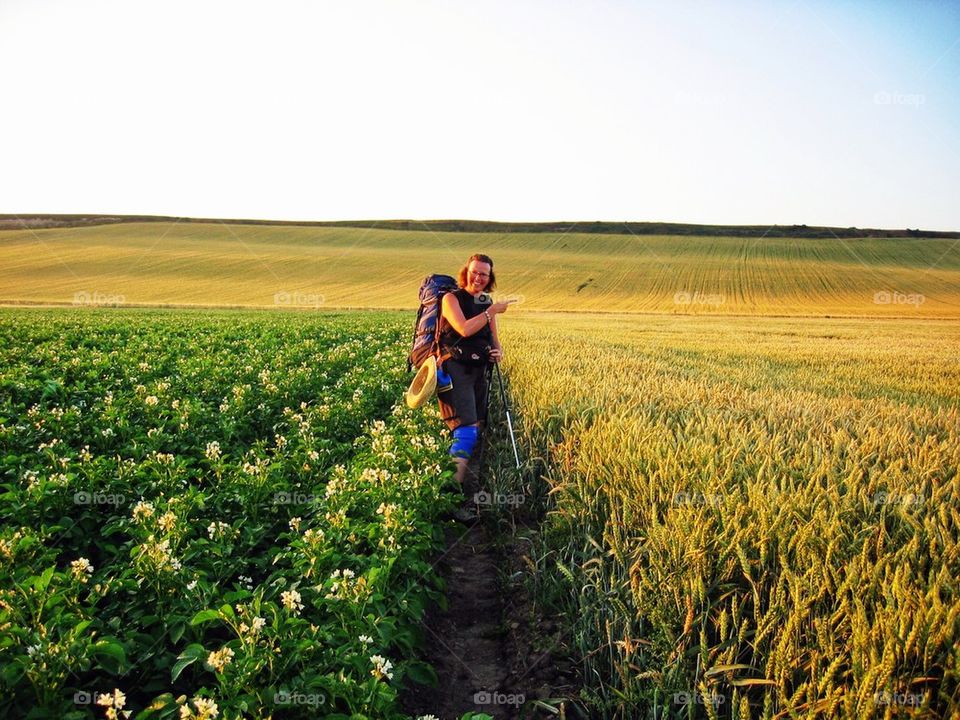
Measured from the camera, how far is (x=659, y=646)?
277 centimetres

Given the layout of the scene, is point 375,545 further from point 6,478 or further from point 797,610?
point 6,478

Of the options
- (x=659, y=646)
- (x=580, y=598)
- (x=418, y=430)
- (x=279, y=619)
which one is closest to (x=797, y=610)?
(x=659, y=646)

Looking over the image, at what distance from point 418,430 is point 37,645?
392cm

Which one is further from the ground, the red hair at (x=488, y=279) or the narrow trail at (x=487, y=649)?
the red hair at (x=488, y=279)

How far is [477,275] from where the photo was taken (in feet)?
19.2
